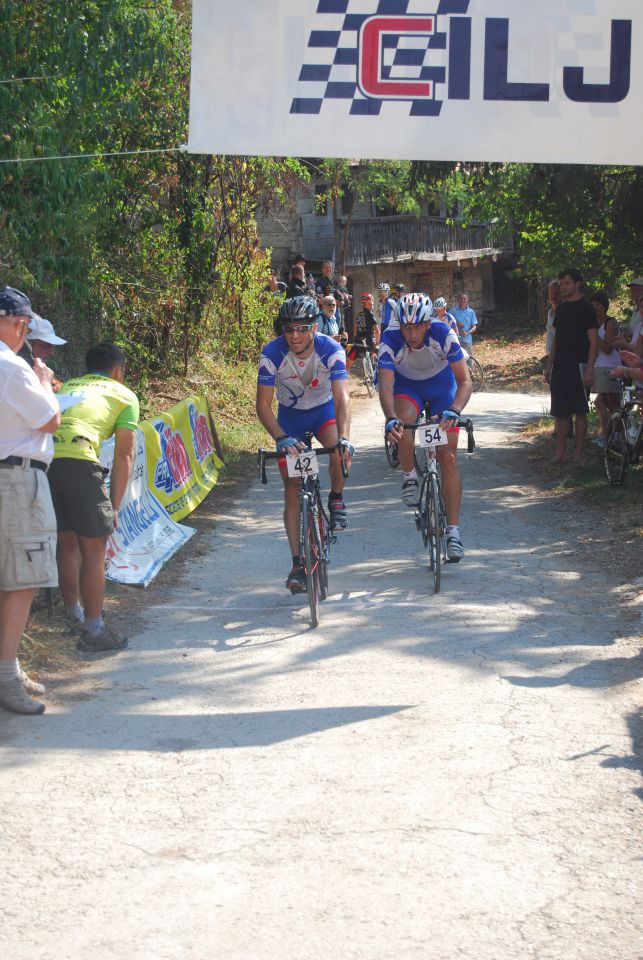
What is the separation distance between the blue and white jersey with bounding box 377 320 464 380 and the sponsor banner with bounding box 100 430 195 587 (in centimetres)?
227

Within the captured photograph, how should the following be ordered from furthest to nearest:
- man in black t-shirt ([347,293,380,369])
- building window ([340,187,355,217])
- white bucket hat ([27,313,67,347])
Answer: building window ([340,187,355,217]) < man in black t-shirt ([347,293,380,369]) < white bucket hat ([27,313,67,347])

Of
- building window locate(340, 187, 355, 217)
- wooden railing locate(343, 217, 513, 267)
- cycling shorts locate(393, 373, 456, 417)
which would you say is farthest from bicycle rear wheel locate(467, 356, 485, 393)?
cycling shorts locate(393, 373, 456, 417)

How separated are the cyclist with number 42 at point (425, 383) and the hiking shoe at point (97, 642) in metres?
2.76

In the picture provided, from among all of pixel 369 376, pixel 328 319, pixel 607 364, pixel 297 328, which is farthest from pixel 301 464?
pixel 369 376

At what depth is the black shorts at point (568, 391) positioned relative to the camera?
13422 millimetres

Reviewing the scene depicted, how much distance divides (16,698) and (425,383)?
15.2 feet

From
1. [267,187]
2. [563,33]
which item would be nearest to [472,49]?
[563,33]

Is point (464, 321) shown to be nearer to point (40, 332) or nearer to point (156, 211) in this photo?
point (156, 211)

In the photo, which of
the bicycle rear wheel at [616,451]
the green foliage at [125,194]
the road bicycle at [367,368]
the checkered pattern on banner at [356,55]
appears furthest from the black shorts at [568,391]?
the road bicycle at [367,368]

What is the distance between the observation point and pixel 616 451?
11.8m

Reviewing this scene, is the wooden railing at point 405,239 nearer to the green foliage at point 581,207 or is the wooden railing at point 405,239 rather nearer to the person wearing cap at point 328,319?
the person wearing cap at point 328,319

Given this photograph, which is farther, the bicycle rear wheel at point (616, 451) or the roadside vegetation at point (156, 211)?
the bicycle rear wheel at point (616, 451)

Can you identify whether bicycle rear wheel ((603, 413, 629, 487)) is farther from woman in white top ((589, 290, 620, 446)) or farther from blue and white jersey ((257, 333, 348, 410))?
blue and white jersey ((257, 333, 348, 410))

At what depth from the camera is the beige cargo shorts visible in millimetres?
5594
